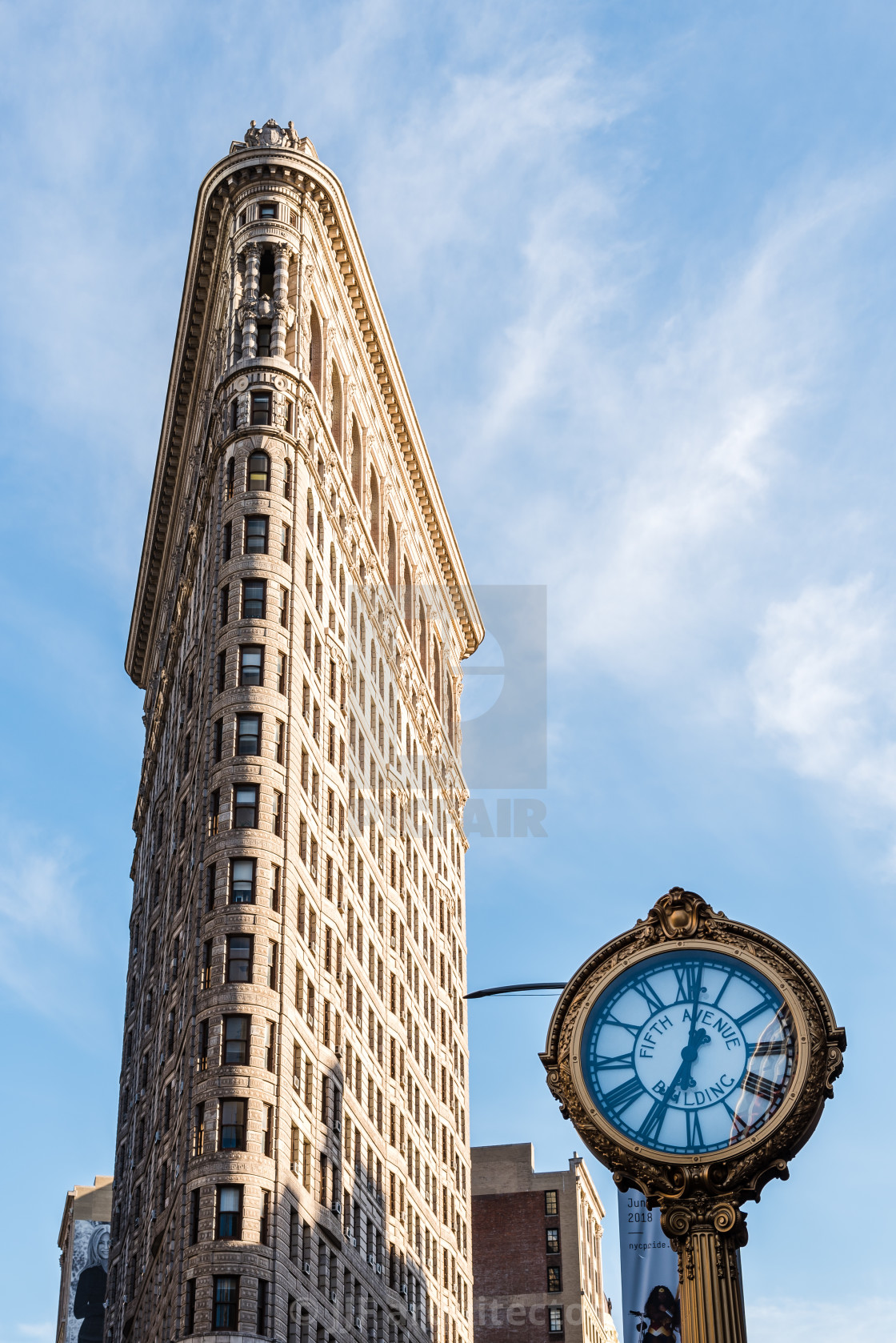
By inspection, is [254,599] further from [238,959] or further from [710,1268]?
[710,1268]

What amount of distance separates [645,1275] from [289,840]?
93.8 feet

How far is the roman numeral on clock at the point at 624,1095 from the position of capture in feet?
31.1

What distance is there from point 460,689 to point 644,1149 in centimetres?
11104

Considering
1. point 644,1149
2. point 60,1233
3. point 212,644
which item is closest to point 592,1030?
point 644,1149

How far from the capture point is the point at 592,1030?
9789mm

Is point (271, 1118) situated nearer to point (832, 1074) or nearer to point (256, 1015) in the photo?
point (256, 1015)

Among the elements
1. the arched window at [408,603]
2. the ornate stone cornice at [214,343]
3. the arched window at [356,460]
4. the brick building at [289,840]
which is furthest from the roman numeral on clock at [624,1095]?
the arched window at [408,603]

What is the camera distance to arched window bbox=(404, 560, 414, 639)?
338 ft

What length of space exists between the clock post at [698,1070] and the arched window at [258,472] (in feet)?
219

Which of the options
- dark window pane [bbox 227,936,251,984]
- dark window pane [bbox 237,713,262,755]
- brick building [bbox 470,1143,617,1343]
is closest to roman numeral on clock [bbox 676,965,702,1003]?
dark window pane [bbox 227,936,251,984]

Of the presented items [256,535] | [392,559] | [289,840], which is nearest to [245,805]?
[289,840]

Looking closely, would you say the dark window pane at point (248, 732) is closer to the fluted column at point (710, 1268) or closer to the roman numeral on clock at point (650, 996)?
the roman numeral on clock at point (650, 996)

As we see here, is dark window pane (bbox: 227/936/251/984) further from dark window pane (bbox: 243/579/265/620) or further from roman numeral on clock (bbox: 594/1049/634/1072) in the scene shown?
roman numeral on clock (bbox: 594/1049/634/1072)

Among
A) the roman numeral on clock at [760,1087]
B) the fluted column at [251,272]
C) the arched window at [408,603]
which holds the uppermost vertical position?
the fluted column at [251,272]
